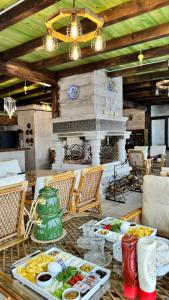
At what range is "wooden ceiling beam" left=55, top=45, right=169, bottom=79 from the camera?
13.2 ft

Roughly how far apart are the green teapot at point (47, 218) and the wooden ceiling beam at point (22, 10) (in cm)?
196

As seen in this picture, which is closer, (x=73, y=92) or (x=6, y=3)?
(x=6, y=3)

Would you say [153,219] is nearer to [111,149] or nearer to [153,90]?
[111,149]

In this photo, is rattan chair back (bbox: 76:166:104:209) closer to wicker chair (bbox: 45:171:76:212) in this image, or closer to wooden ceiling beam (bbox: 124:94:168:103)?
wicker chair (bbox: 45:171:76:212)

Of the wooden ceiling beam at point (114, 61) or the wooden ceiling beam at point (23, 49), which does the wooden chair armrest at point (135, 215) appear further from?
the wooden ceiling beam at point (114, 61)

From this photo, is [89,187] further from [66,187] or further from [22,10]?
[22,10]

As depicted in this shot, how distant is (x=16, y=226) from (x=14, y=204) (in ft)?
0.63

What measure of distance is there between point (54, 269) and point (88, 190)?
2.24 m

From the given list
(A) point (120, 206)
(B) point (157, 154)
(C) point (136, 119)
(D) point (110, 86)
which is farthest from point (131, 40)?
(C) point (136, 119)

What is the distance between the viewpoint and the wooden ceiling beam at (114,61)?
402cm

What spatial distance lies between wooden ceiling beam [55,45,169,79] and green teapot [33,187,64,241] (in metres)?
3.49

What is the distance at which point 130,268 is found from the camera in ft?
3.23

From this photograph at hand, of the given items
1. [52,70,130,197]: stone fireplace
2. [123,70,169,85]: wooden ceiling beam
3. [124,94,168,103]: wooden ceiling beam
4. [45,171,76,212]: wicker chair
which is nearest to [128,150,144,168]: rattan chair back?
[52,70,130,197]: stone fireplace

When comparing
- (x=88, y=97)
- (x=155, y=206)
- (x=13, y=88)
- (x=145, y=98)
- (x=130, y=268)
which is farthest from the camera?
(x=145, y=98)
